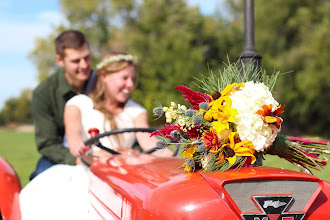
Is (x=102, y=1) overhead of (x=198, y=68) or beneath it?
overhead

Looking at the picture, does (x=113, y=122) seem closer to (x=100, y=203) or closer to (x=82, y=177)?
(x=82, y=177)

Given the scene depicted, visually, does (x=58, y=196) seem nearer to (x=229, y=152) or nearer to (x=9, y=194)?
(x=9, y=194)

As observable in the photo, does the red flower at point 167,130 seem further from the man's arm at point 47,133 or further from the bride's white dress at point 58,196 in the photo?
the man's arm at point 47,133

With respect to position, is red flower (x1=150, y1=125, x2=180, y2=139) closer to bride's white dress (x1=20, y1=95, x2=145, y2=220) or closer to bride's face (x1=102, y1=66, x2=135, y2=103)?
bride's white dress (x1=20, y1=95, x2=145, y2=220)

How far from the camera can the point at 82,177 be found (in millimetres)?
3021

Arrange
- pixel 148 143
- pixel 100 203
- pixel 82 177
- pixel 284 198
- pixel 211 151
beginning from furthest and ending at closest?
pixel 148 143, pixel 82 177, pixel 100 203, pixel 211 151, pixel 284 198

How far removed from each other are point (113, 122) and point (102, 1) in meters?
37.3

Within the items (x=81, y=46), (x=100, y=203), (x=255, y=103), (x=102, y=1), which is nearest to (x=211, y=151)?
(x=255, y=103)

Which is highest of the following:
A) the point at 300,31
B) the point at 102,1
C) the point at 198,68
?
the point at 102,1

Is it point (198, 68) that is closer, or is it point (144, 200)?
point (144, 200)

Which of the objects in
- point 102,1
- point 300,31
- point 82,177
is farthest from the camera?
point 102,1

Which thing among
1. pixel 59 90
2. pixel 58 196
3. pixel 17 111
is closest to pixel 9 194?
pixel 58 196

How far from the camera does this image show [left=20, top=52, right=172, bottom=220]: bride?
306 centimetres

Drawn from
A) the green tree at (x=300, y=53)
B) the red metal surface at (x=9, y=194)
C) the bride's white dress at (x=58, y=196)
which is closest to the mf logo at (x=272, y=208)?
the bride's white dress at (x=58, y=196)
